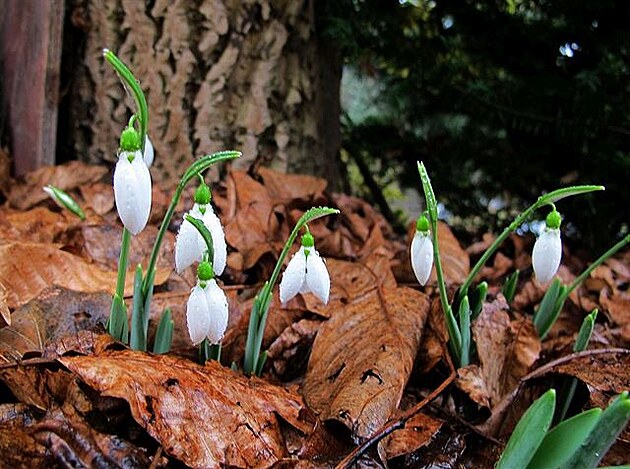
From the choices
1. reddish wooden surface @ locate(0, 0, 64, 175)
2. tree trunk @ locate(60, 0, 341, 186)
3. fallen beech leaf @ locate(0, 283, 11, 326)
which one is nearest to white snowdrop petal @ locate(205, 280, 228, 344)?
fallen beech leaf @ locate(0, 283, 11, 326)

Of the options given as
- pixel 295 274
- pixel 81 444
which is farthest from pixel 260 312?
pixel 81 444

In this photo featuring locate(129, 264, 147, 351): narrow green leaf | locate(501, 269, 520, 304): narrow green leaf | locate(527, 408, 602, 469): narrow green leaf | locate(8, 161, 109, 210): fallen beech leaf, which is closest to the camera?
locate(527, 408, 602, 469): narrow green leaf

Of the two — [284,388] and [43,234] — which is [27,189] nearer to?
[43,234]

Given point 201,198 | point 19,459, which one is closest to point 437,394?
point 201,198

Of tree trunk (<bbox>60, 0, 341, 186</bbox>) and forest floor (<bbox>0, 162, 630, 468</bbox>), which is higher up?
tree trunk (<bbox>60, 0, 341, 186</bbox>)

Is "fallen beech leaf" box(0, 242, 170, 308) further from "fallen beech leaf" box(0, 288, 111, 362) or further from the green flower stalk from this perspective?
the green flower stalk

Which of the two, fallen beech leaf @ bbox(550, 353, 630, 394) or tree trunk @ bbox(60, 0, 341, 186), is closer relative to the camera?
fallen beech leaf @ bbox(550, 353, 630, 394)

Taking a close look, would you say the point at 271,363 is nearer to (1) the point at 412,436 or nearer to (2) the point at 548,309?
(1) the point at 412,436
